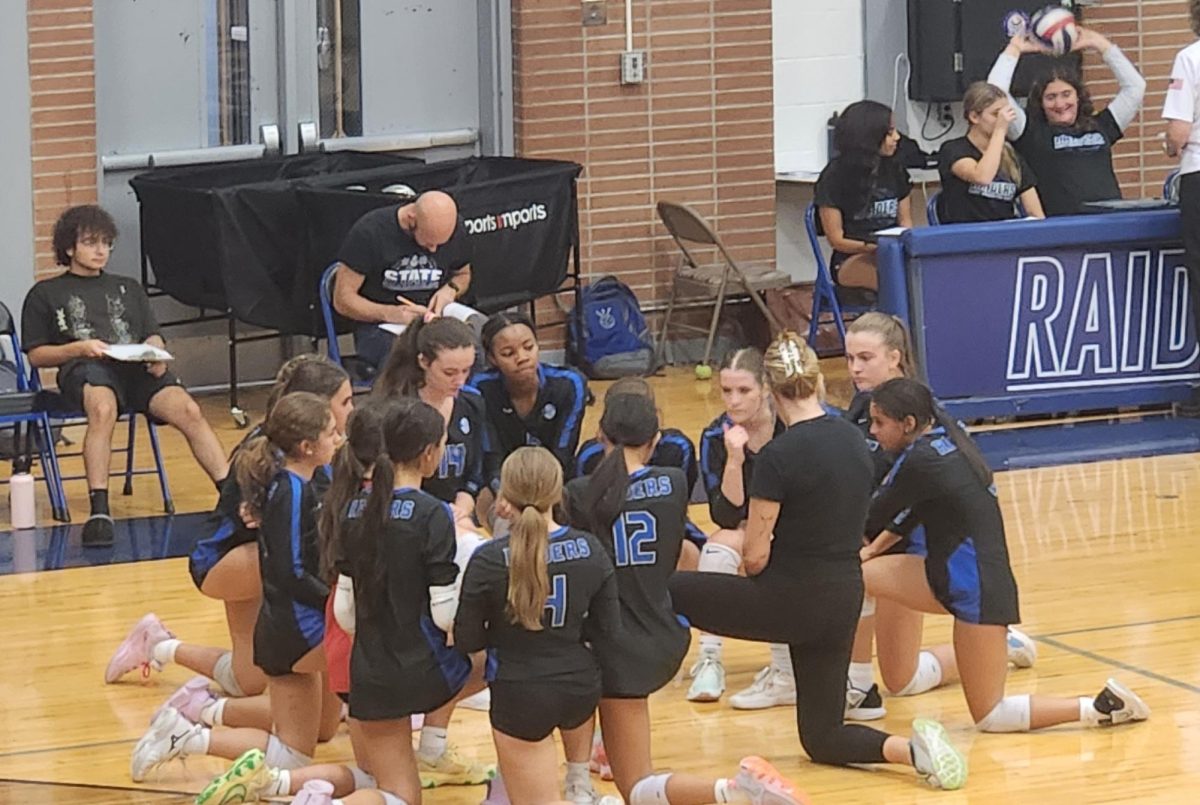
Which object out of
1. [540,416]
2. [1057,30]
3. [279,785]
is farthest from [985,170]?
[279,785]

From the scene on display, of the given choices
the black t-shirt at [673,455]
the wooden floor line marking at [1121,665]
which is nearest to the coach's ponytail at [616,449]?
the black t-shirt at [673,455]

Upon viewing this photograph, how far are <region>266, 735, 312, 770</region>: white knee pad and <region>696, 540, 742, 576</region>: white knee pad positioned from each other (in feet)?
4.24

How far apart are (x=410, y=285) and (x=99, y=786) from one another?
412 cm

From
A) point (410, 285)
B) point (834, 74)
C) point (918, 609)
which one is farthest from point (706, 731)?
point (834, 74)

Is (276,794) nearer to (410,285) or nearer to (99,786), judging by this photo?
(99,786)

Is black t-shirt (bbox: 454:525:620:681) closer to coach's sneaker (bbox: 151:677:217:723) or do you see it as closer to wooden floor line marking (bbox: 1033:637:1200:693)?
coach's sneaker (bbox: 151:677:217:723)

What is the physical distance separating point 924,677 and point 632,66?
6.23 meters

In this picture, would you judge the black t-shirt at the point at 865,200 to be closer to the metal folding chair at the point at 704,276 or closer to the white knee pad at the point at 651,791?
the metal folding chair at the point at 704,276

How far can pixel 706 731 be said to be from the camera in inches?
253

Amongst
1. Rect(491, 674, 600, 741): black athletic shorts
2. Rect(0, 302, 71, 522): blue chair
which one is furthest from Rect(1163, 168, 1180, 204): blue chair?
Rect(491, 674, 600, 741): black athletic shorts

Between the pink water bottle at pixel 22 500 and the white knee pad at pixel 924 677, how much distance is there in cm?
406

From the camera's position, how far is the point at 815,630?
5906 mm

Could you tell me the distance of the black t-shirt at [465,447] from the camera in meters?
7.05

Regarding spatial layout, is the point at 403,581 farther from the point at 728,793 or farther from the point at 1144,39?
the point at 1144,39
